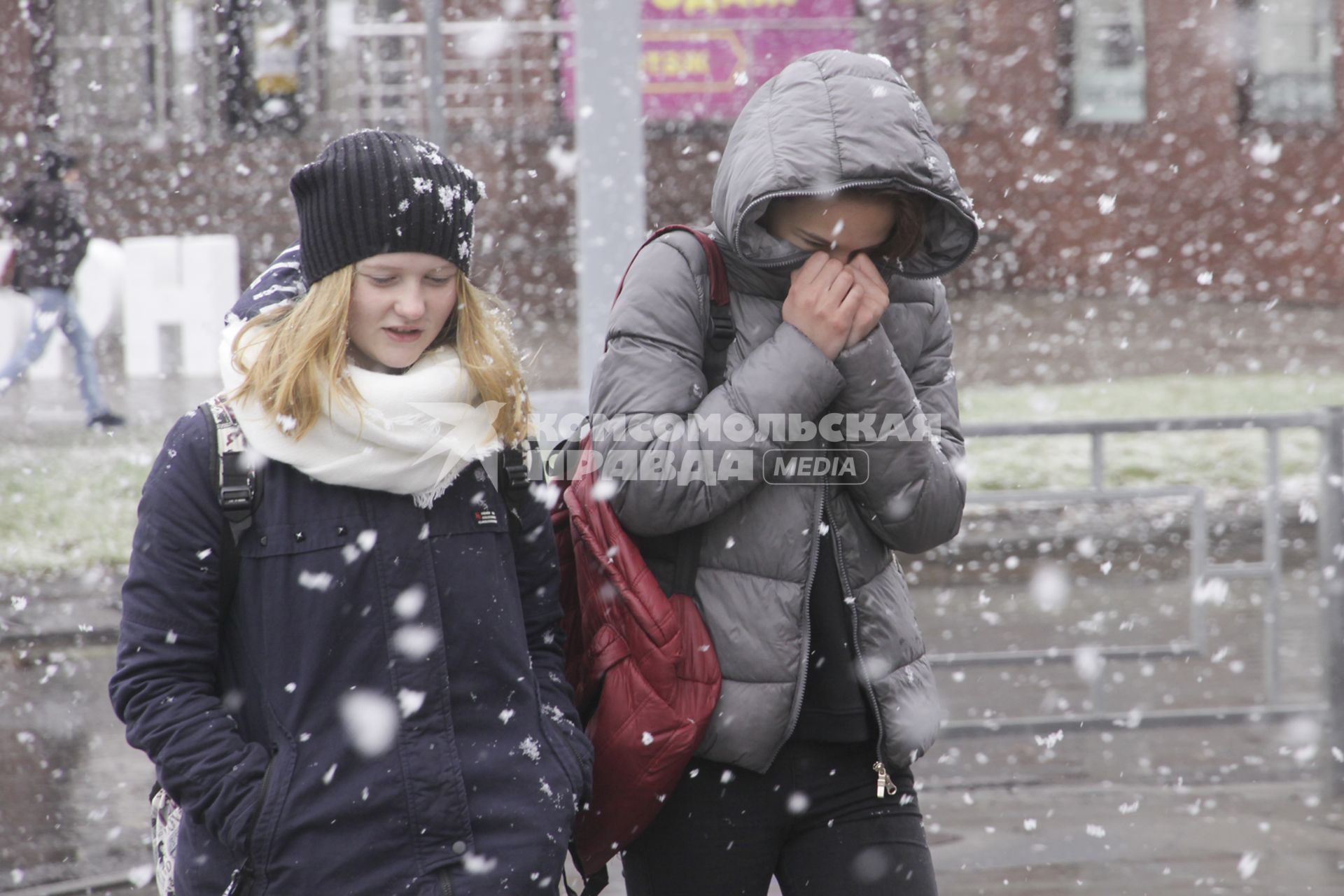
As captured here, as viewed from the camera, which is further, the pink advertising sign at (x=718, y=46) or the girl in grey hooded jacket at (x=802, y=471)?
the pink advertising sign at (x=718, y=46)

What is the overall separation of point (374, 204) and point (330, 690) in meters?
0.67

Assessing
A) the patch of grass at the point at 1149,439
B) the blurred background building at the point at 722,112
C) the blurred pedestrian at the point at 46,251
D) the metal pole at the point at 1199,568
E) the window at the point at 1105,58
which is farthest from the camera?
the window at the point at 1105,58

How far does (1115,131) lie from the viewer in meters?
19.1

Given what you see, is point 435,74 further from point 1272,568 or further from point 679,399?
point 679,399

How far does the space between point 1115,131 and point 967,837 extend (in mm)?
15934

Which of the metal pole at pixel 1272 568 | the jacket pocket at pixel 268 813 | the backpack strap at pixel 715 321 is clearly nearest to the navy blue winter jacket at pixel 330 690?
the jacket pocket at pixel 268 813

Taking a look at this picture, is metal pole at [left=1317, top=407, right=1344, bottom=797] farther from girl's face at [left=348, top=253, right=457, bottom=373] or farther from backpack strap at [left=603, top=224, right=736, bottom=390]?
girl's face at [left=348, top=253, right=457, bottom=373]

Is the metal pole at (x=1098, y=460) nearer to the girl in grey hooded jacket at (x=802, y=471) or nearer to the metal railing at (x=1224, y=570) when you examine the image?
the metal railing at (x=1224, y=570)

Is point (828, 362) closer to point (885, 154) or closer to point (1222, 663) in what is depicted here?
point (885, 154)

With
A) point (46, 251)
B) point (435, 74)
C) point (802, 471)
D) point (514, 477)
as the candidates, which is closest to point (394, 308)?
point (514, 477)

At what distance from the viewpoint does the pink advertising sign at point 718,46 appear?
18.3 meters

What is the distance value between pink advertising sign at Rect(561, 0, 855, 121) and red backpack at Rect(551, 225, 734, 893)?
643 inches

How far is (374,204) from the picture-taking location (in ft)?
7.16

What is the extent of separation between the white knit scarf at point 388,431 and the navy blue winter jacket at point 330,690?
0.14 feet
